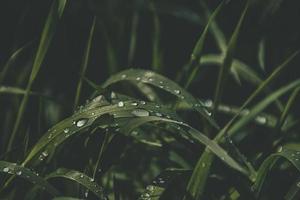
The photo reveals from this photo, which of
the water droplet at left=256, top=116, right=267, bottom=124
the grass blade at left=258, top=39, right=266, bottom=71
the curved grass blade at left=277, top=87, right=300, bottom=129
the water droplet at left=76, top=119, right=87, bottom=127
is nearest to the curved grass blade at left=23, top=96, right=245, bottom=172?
the water droplet at left=76, top=119, right=87, bottom=127

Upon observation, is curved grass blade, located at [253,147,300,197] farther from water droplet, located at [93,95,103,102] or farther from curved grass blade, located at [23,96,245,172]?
water droplet, located at [93,95,103,102]

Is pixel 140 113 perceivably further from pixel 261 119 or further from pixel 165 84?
pixel 261 119

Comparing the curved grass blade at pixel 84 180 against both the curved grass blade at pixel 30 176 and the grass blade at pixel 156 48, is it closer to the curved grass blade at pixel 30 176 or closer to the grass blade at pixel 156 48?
the curved grass blade at pixel 30 176

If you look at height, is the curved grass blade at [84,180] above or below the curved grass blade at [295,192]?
above

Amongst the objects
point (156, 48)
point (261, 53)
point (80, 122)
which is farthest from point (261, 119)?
point (80, 122)

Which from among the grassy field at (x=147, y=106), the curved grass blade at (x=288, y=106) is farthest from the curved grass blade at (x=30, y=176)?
the curved grass blade at (x=288, y=106)

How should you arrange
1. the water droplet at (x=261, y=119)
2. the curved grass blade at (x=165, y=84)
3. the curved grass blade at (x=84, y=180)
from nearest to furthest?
the curved grass blade at (x=84, y=180) < the curved grass blade at (x=165, y=84) < the water droplet at (x=261, y=119)

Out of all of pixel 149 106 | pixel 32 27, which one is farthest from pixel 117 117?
pixel 32 27
